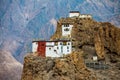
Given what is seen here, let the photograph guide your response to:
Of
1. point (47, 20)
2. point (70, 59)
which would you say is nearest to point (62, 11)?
point (47, 20)

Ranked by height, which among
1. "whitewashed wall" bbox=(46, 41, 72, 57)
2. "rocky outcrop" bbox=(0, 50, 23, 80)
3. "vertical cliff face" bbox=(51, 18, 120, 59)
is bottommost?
"rocky outcrop" bbox=(0, 50, 23, 80)

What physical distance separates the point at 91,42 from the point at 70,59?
2697mm

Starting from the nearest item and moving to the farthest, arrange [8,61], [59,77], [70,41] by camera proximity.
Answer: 1. [59,77]
2. [70,41]
3. [8,61]

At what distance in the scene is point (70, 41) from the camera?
74.6 ft

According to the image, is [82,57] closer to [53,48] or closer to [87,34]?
[53,48]

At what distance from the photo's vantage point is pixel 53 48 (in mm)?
22641

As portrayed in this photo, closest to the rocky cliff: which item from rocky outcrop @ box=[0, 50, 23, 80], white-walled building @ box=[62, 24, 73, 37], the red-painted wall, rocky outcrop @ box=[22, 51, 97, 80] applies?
rocky outcrop @ box=[22, 51, 97, 80]

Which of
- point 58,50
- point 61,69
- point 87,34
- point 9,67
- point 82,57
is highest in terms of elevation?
point 87,34

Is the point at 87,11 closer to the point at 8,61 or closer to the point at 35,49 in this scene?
the point at 8,61

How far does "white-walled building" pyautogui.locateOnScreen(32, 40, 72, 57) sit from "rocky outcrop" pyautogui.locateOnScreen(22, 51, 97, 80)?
0.46 m

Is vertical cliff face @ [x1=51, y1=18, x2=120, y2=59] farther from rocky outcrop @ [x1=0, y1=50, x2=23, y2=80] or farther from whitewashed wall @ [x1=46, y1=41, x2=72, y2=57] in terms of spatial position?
rocky outcrop @ [x1=0, y1=50, x2=23, y2=80]

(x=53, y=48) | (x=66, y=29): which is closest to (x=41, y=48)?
(x=53, y=48)

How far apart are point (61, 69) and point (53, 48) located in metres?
1.56

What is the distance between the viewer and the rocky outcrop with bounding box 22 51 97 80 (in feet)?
69.8
